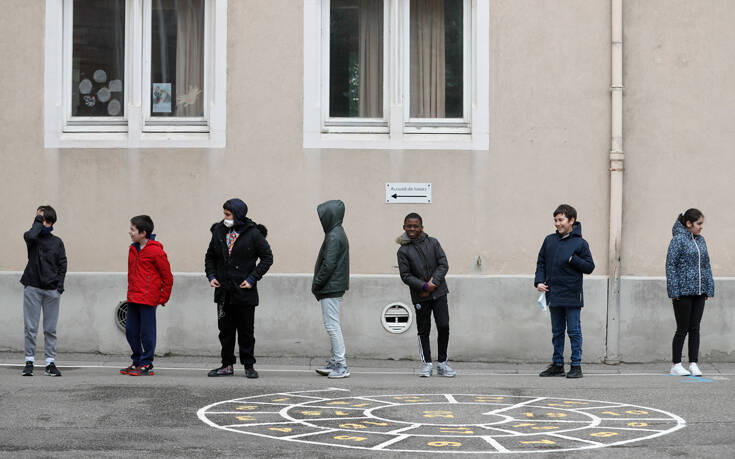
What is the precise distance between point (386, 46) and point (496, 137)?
6.03ft

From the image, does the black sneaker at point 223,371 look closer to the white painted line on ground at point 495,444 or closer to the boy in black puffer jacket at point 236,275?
the boy in black puffer jacket at point 236,275

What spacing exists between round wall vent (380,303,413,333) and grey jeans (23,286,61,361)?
3912mm

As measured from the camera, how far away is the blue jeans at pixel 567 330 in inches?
481

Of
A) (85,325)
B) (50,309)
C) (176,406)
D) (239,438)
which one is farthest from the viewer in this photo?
(85,325)

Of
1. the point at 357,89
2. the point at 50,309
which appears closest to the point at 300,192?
the point at 357,89

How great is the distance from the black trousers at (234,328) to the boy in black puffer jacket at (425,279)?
1.68 m

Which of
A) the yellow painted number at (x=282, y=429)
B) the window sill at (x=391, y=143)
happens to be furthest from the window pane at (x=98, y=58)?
the yellow painted number at (x=282, y=429)

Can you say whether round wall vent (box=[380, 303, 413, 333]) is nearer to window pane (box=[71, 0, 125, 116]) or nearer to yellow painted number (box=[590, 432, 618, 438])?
window pane (box=[71, 0, 125, 116])

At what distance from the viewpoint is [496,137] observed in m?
14.2

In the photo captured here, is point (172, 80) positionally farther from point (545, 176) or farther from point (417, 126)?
point (545, 176)

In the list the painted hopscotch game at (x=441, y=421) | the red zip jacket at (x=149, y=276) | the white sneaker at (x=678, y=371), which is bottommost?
the white sneaker at (x=678, y=371)

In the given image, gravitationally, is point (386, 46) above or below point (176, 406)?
above

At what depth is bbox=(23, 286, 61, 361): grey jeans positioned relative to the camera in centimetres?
1188

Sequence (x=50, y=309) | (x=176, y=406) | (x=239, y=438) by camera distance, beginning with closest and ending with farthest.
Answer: (x=239, y=438) < (x=176, y=406) < (x=50, y=309)
